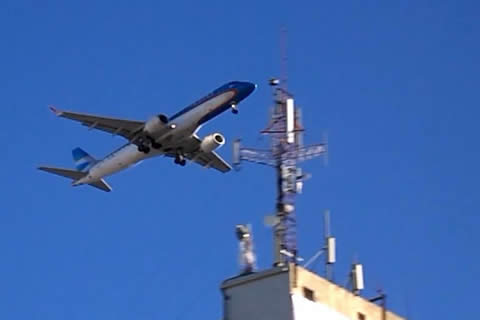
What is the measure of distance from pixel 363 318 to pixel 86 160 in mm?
51920

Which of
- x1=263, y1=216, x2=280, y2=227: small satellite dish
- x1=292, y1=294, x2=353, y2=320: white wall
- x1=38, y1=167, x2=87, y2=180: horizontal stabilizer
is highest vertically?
x1=38, y1=167, x2=87, y2=180: horizontal stabilizer

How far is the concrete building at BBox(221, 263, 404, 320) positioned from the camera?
49.5 metres

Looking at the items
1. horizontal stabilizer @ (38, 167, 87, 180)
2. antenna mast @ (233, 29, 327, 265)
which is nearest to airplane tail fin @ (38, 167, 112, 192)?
horizontal stabilizer @ (38, 167, 87, 180)

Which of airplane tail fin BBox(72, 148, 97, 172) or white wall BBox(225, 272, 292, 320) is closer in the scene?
white wall BBox(225, 272, 292, 320)

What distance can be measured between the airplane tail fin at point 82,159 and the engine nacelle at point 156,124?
1397 centimetres

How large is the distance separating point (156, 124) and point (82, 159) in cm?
1916

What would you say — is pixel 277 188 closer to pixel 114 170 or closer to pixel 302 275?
pixel 302 275

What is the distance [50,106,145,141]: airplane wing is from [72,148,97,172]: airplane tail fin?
10.0 metres

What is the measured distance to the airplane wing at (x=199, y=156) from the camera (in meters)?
87.9

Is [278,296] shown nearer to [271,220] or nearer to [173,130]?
[271,220]

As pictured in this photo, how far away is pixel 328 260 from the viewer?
52625 millimetres

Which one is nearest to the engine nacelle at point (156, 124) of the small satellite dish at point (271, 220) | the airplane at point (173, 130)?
the airplane at point (173, 130)

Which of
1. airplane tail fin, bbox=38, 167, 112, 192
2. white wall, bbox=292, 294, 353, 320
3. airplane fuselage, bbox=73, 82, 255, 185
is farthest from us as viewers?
airplane tail fin, bbox=38, 167, 112, 192

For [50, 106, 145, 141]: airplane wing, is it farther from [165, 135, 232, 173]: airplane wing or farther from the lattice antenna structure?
the lattice antenna structure
